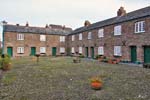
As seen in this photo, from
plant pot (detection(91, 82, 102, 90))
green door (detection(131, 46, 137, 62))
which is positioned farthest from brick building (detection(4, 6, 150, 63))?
plant pot (detection(91, 82, 102, 90))

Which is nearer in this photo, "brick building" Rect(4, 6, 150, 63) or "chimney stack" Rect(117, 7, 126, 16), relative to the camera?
"brick building" Rect(4, 6, 150, 63)

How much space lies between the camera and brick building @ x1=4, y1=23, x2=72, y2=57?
4494cm

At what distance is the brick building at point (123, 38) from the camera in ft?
80.7

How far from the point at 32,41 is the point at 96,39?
18.0 metres

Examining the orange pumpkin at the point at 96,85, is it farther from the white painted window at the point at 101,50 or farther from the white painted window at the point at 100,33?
the white painted window at the point at 100,33

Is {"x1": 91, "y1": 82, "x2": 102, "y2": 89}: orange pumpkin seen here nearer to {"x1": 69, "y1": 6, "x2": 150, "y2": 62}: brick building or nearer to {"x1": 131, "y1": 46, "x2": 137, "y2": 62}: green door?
{"x1": 69, "y1": 6, "x2": 150, "y2": 62}: brick building

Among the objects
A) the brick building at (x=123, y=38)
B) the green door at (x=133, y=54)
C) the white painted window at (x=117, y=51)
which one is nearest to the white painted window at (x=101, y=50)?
the brick building at (x=123, y=38)

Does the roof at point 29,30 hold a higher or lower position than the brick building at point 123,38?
higher

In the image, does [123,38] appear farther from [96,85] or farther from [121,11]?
[96,85]

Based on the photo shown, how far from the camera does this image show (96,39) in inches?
1433

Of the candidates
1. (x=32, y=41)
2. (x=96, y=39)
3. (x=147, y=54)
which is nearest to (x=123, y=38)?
(x=147, y=54)

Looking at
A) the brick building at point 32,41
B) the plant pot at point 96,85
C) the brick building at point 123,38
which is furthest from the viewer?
the brick building at point 32,41

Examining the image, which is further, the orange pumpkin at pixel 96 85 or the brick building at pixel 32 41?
the brick building at pixel 32 41

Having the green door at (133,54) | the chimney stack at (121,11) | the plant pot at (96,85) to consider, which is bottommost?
the plant pot at (96,85)
